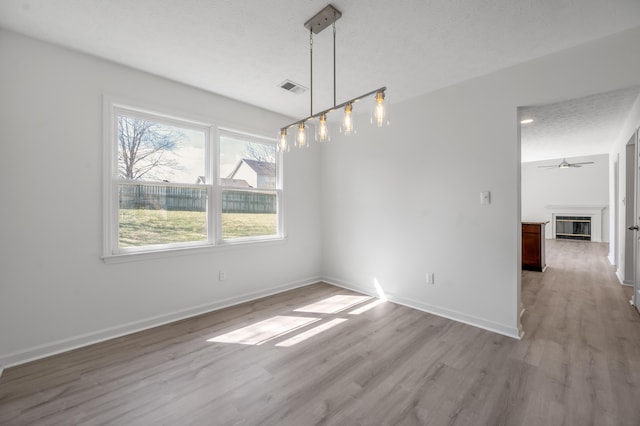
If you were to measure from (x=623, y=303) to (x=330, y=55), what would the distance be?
15.8 ft

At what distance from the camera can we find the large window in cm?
285

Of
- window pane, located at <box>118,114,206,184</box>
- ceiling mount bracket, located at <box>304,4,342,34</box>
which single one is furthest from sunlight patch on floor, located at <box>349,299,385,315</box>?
ceiling mount bracket, located at <box>304,4,342,34</box>

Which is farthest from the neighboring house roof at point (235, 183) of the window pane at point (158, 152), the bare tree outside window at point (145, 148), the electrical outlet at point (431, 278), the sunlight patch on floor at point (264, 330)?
the electrical outlet at point (431, 278)

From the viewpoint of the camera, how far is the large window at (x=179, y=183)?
2854 millimetres

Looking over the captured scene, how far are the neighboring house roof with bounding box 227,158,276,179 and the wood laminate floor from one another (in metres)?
1.94

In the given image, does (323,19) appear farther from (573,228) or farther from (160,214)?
(573,228)

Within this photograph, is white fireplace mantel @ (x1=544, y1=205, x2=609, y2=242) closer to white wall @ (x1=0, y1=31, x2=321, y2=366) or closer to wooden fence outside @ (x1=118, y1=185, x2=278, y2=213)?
wooden fence outside @ (x1=118, y1=185, x2=278, y2=213)

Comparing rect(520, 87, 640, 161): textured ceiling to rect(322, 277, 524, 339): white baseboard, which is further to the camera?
rect(520, 87, 640, 161): textured ceiling

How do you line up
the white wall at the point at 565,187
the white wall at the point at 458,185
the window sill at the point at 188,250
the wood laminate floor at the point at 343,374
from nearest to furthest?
the wood laminate floor at the point at 343,374 < the white wall at the point at 458,185 < the window sill at the point at 188,250 < the white wall at the point at 565,187

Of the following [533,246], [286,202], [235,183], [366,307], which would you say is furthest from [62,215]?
[533,246]

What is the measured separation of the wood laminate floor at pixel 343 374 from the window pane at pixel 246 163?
5.79 ft

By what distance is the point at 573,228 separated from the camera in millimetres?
9344

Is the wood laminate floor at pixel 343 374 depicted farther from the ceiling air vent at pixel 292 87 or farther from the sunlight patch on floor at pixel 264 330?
the ceiling air vent at pixel 292 87

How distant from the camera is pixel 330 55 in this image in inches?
102
